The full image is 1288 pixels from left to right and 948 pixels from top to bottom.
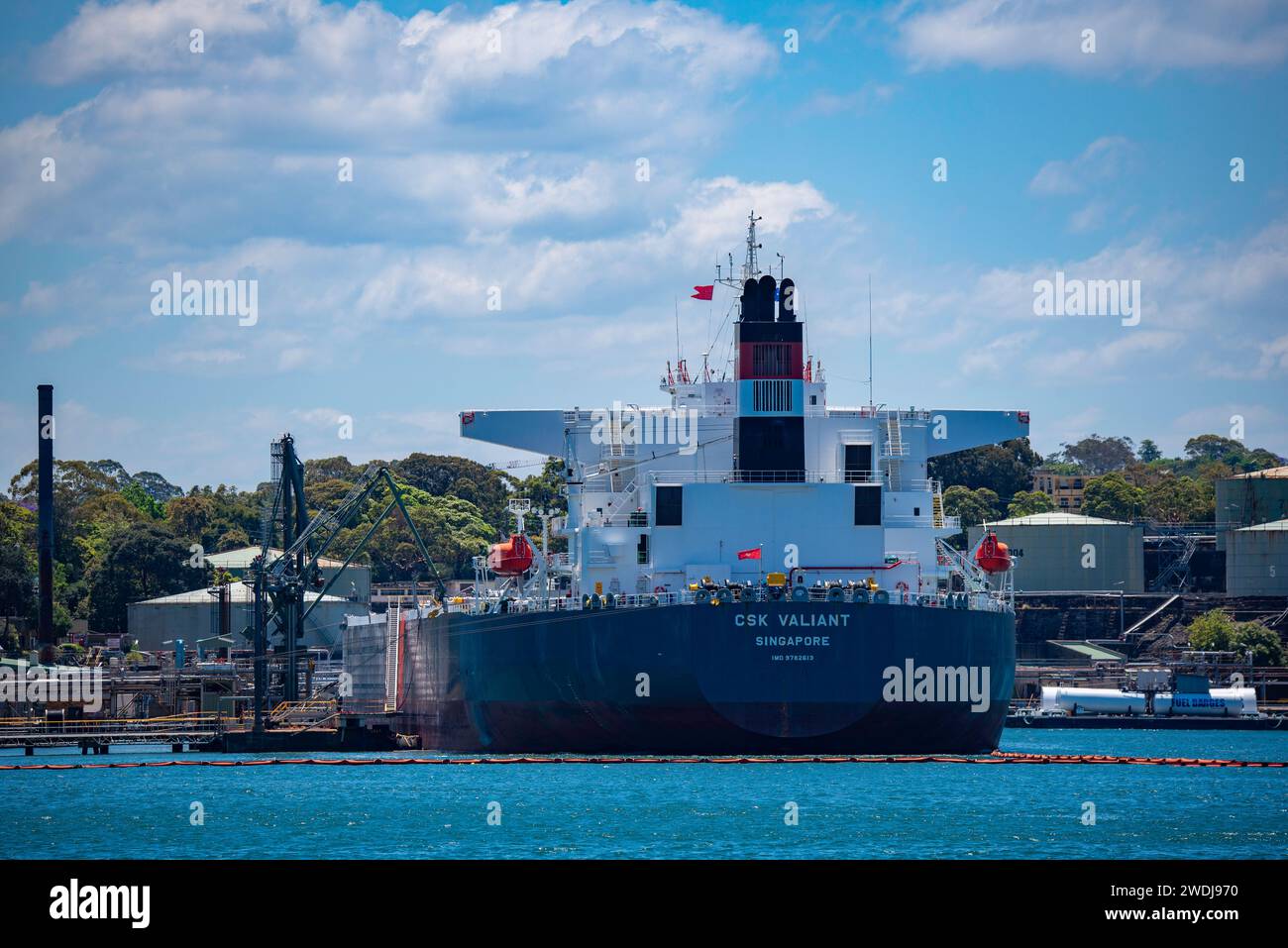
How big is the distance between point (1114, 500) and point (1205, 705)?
6570cm

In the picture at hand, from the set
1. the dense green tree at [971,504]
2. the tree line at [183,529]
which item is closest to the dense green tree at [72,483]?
the tree line at [183,529]

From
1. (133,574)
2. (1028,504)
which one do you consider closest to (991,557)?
(133,574)

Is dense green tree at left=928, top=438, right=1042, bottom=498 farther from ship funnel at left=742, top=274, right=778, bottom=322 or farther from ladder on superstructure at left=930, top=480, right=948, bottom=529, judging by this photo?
ship funnel at left=742, top=274, right=778, bottom=322

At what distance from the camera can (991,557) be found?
170 feet

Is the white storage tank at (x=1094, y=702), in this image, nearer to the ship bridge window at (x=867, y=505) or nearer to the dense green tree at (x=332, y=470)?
the ship bridge window at (x=867, y=505)

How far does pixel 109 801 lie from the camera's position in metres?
44.4

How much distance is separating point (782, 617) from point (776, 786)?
453cm

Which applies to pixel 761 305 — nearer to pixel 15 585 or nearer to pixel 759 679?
pixel 759 679

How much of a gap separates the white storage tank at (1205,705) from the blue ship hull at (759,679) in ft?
143

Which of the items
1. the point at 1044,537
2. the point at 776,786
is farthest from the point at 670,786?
the point at 1044,537

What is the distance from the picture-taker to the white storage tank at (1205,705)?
90000 millimetres

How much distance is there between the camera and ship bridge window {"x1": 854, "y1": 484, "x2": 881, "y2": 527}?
49.6m
